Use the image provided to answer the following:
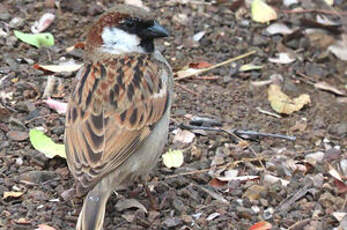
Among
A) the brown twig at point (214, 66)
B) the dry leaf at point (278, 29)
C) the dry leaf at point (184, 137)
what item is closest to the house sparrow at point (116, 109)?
the dry leaf at point (184, 137)

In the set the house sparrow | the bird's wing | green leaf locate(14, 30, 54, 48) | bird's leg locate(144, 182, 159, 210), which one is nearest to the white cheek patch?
the house sparrow

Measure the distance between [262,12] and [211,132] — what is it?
223 centimetres

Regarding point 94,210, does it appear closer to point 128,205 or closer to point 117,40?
point 128,205

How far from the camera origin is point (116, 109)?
4785 mm

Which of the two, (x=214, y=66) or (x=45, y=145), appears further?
(x=214, y=66)

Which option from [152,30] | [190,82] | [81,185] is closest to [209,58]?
[190,82]

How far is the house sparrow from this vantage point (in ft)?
14.7

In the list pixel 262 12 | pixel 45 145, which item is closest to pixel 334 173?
pixel 45 145

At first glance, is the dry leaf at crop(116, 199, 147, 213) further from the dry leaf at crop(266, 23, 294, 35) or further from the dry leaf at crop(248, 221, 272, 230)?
the dry leaf at crop(266, 23, 294, 35)

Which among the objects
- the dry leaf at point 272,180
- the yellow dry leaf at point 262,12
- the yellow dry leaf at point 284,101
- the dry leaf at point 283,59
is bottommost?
the dry leaf at point 283,59

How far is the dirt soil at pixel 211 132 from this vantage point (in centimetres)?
492

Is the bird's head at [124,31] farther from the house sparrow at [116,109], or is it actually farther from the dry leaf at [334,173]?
the dry leaf at [334,173]

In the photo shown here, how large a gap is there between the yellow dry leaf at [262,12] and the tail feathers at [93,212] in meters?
3.72

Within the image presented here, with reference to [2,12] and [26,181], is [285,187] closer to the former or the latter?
[26,181]
